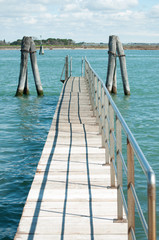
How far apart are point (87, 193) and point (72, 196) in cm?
19

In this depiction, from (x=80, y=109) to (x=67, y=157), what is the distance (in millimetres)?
4794

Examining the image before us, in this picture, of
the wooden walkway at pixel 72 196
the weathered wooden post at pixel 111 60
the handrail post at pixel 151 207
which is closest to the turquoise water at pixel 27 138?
the wooden walkway at pixel 72 196

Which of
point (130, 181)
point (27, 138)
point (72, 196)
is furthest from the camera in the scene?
point (27, 138)

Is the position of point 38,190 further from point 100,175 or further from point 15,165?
point 15,165

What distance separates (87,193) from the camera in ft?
15.0

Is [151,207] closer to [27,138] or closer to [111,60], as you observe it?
[27,138]

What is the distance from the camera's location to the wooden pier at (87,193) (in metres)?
3.01

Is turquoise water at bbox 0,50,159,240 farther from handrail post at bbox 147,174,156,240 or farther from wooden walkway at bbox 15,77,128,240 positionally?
handrail post at bbox 147,174,156,240

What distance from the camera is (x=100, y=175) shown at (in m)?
5.22

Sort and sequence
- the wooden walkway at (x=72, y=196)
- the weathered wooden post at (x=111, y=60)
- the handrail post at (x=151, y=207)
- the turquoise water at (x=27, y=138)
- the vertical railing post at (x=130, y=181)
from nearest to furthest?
the handrail post at (x=151, y=207) → the vertical railing post at (x=130, y=181) → the wooden walkway at (x=72, y=196) → the turquoise water at (x=27, y=138) → the weathered wooden post at (x=111, y=60)

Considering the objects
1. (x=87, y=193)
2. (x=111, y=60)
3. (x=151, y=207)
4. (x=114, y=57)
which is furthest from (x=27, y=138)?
(x=151, y=207)

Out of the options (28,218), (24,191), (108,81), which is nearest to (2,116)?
(108,81)

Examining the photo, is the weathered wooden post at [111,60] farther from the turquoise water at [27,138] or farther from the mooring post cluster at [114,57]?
the turquoise water at [27,138]

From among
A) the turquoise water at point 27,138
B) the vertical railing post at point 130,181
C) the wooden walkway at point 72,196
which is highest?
the vertical railing post at point 130,181
